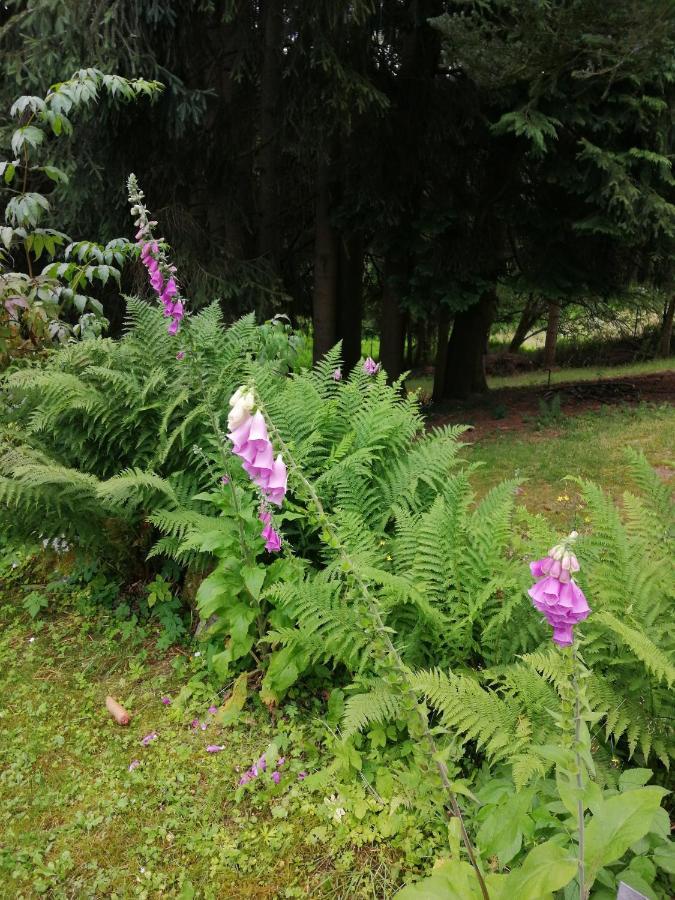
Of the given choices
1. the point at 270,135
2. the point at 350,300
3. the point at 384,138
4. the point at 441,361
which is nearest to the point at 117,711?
the point at 270,135

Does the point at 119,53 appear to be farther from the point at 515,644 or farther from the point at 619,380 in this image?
the point at 619,380

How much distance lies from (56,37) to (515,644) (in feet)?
22.9

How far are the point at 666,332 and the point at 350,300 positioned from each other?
1368 centimetres

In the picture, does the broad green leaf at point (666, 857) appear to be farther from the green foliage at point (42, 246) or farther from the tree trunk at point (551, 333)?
the tree trunk at point (551, 333)

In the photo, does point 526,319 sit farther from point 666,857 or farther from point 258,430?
point 258,430

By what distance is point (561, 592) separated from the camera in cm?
127

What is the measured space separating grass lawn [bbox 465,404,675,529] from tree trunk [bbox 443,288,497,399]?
98.2 inches

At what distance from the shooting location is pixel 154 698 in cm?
283

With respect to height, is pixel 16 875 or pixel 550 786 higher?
pixel 550 786

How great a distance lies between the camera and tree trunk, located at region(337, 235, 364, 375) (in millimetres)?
9805

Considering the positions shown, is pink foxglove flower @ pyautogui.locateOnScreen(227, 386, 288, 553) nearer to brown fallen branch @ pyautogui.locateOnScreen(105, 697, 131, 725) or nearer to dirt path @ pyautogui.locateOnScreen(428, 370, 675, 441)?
brown fallen branch @ pyautogui.locateOnScreen(105, 697, 131, 725)

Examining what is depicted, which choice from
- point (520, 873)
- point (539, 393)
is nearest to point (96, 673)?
point (520, 873)

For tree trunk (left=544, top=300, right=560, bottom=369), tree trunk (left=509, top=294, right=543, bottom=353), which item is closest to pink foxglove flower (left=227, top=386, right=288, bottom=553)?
tree trunk (left=544, top=300, right=560, bottom=369)

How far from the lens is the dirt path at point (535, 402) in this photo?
849 cm
